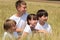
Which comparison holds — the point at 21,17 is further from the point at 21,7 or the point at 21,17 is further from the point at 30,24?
the point at 30,24

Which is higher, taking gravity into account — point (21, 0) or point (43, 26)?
point (21, 0)

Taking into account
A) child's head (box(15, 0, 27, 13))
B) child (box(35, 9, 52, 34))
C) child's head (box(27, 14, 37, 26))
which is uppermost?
child's head (box(15, 0, 27, 13))

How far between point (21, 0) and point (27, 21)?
0.63m

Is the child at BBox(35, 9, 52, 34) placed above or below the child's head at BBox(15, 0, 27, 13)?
below

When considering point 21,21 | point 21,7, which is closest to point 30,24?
point 21,21

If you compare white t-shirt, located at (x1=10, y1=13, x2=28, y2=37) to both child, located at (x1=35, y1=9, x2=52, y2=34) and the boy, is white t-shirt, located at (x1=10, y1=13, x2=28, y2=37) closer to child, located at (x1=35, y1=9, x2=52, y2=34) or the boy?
the boy

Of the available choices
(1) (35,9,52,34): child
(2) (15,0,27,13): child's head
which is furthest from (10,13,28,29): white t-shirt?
(1) (35,9,52,34): child

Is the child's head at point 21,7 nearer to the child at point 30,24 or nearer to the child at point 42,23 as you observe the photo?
the child at point 30,24

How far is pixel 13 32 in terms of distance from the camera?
474 cm

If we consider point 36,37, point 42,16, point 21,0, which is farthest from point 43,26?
point 36,37

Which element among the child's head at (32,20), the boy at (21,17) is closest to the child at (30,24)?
the child's head at (32,20)

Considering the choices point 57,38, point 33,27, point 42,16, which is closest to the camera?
point 57,38

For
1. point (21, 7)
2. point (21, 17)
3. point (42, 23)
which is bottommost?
point (42, 23)

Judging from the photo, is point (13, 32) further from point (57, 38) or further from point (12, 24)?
point (57, 38)
